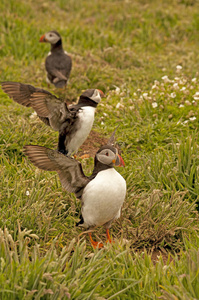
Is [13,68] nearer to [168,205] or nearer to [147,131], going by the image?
[147,131]

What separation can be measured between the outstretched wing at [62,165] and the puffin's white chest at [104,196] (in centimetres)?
17

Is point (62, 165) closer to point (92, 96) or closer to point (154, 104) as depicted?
point (92, 96)

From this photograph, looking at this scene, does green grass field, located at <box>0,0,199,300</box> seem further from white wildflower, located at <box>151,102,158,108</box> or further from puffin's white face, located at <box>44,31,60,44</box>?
puffin's white face, located at <box>44,31,60,44</box>

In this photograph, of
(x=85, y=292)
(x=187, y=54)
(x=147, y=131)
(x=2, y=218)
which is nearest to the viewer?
(x=85, y=292)

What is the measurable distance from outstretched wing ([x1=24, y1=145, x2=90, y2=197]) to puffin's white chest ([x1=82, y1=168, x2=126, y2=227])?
17cm

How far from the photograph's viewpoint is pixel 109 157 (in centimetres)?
423

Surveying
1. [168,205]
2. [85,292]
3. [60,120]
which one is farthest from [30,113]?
[85,292]

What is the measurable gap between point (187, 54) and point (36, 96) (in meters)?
6.03

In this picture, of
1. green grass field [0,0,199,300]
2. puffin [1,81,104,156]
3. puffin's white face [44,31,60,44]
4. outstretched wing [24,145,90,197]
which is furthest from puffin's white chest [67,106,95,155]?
puffin's white face [44,31,60,44]

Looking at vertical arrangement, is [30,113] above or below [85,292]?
below

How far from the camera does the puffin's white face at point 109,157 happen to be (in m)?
4.23

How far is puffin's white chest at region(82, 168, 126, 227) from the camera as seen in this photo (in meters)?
4.16

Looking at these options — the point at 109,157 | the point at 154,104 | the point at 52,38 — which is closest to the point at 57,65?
the point at 52,38

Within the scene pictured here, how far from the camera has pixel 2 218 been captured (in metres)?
4.15
